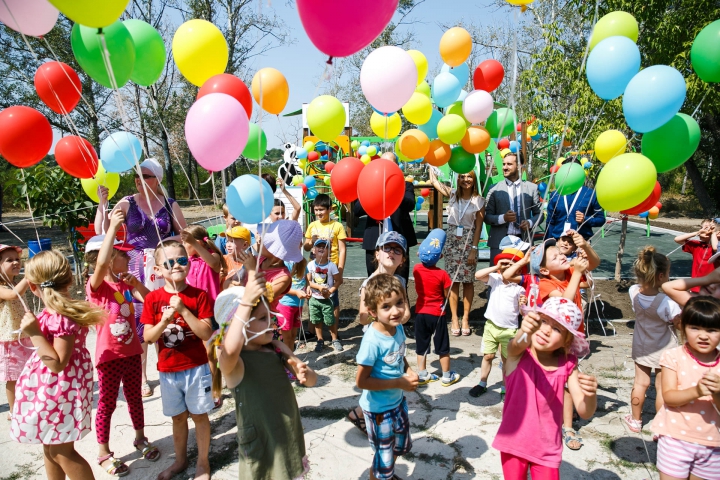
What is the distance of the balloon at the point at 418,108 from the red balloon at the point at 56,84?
9.25ft

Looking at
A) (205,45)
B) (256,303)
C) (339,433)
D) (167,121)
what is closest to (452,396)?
(339,433)

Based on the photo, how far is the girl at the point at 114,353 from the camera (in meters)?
3.06

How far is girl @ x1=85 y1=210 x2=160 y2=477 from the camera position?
3061 millimetres

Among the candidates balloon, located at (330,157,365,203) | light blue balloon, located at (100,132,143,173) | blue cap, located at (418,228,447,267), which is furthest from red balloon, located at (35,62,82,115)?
blue cap, located at (418,228,447,267)

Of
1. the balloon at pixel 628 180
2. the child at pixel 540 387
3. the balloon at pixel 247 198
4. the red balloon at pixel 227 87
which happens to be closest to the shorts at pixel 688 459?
the child at pixel 540 387

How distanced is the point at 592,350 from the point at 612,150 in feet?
7.96

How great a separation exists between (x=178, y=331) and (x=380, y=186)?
1.69m

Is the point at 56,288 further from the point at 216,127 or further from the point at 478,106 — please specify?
the point at 478,106

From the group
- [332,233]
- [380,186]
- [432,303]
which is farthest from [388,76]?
[332,233]

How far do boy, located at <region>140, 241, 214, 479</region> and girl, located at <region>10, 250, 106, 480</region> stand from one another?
0.36 metres

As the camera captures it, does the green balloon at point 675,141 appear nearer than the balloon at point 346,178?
Yes

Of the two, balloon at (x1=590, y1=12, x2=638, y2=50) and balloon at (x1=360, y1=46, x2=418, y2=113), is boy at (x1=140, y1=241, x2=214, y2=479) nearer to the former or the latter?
balloon at (x1=360, y1=46, x2=418, y2=113)

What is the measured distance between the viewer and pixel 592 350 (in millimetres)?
4977

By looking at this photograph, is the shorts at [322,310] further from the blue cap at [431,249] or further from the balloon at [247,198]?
the balloon at [247,198]
